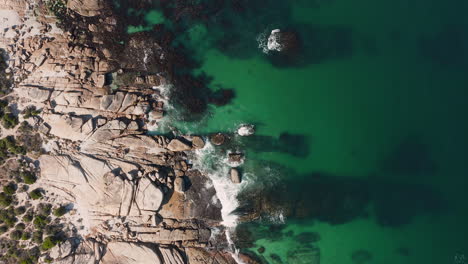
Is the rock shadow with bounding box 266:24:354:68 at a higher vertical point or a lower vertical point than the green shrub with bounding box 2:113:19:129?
higher

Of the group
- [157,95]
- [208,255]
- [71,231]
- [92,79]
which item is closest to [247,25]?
[157,95]

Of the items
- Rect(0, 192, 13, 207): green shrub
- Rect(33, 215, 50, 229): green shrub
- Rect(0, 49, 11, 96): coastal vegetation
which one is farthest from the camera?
Rect(0, 49, 11, 96): coastal vegetation

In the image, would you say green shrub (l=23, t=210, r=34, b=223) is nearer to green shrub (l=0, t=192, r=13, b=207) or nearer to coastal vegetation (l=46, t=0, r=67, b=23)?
green shrub (l=0, t=192, r=13, b=207)

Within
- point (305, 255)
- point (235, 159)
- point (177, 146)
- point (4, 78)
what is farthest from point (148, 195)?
point (4, 78)

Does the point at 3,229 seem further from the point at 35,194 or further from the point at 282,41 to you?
the point at 282,41

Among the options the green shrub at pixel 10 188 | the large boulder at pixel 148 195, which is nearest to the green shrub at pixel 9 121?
the green shrub at pixel 10 188

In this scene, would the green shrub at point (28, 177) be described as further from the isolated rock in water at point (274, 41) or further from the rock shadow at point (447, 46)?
the rock shadow at point (447, 46)


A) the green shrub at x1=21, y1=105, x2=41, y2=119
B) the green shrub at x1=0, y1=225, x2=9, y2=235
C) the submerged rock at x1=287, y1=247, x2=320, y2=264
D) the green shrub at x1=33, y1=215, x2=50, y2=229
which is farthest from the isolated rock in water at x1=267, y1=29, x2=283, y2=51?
the green shrub at x1=0, y1=225, x2=9, y2=235

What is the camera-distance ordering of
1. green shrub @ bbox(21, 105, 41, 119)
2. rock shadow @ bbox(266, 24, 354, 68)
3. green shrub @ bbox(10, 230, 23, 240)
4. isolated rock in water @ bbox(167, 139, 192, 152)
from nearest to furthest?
green shrub @ bbox(10, 230, 23, 240)
green shrub @ bbox(21, 105, 41, 119)
isolated rock in water @ bbox(167, 139, 192, 152)
rock shadow @ bbox(266, 24, 354, 68)
